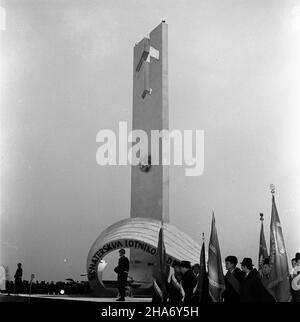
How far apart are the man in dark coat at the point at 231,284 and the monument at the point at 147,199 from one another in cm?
882

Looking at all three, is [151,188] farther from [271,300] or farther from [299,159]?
[271,300]

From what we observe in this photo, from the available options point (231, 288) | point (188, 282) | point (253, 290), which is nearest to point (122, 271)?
point (188, 282)

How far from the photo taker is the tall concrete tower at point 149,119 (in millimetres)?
18859

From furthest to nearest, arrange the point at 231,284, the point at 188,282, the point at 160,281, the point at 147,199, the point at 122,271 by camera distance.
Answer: the point at 147,199, the point at 122,271, the point at 160,281, the point at 188,282, the point at 231,284

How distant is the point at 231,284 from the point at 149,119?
550 inches

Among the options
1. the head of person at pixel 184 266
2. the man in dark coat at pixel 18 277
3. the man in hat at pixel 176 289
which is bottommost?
the man in dark coat at pixel 18 277

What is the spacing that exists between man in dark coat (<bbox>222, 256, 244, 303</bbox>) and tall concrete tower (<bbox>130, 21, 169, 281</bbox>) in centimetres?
1160

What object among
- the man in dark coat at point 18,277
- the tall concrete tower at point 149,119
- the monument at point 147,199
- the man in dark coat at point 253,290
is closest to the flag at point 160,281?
the man in dark coat at point 253,290

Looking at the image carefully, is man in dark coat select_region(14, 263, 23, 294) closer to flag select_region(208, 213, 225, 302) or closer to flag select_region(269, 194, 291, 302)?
flag select_region(208, 213, 225, 302)

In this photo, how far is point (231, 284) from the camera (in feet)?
22.0

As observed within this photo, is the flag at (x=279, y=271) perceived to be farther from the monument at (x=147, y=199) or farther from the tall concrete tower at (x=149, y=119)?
the tall concrete tower at (x=149, y=119)

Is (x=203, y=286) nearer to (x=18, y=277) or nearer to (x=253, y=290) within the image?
(x=253, y=290)
